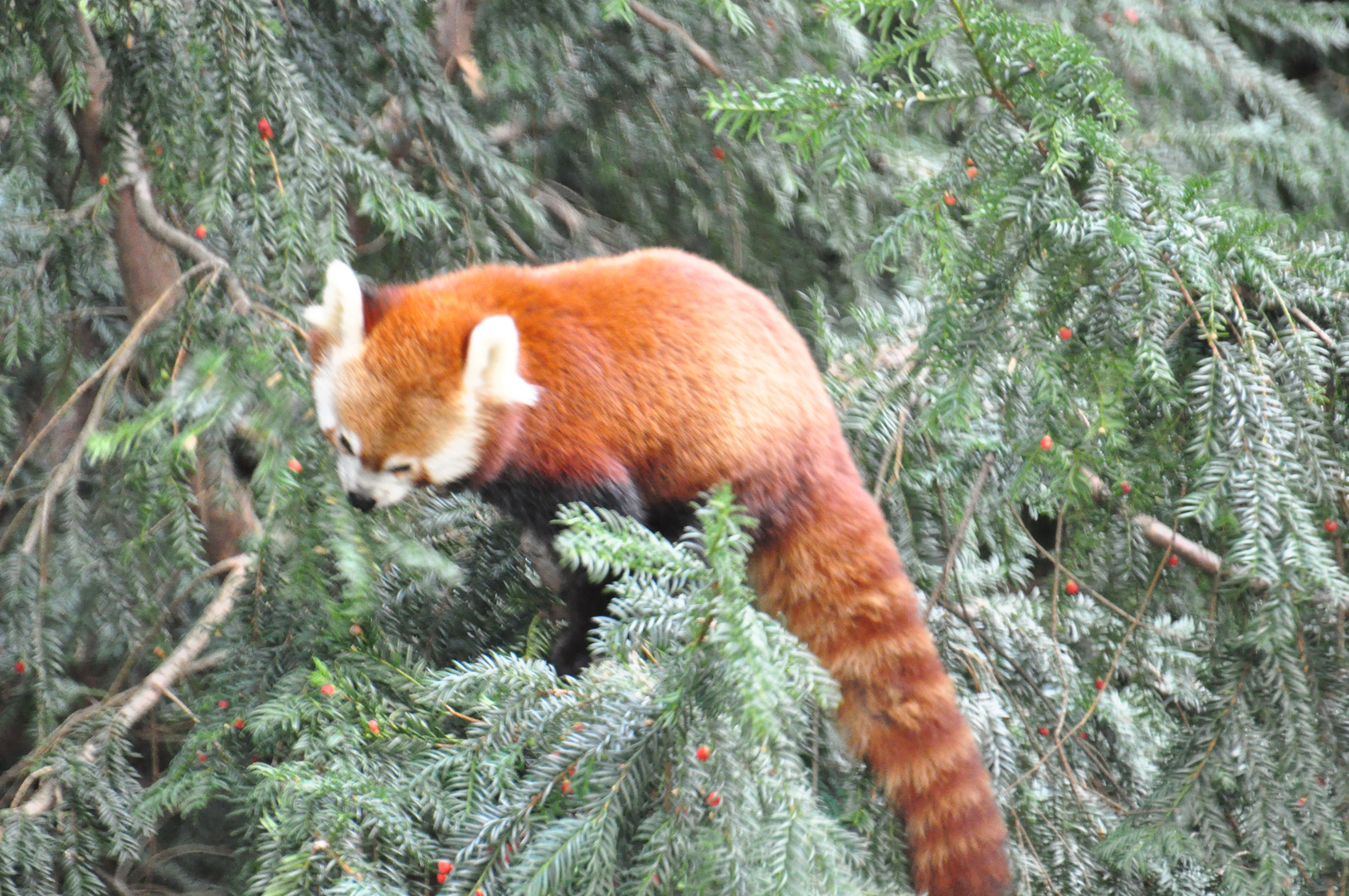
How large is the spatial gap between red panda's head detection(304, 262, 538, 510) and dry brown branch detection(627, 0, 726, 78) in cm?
130

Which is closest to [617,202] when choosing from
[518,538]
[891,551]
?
[518,538]

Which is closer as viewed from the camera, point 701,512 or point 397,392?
point 701,512

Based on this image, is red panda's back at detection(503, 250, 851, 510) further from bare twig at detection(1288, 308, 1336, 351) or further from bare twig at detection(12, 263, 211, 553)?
bare twig at detection(1288, 308, 1336, 351)

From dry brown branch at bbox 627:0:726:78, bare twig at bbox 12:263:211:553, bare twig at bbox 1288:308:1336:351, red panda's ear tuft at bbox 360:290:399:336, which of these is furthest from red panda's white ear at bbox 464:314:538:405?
bare twig at bbox 1288:308:1336:351

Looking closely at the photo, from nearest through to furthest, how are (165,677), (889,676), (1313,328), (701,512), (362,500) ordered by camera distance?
(701,512), (1313,328), (889,676), (362,500), (165,677)

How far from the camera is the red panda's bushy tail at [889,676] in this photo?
180 centimetres

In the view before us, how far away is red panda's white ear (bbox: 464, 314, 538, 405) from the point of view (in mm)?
2008

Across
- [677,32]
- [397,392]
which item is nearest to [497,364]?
[397,392]

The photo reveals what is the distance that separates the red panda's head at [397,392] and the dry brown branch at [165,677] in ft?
1.21

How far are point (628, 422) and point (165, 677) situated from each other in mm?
1300

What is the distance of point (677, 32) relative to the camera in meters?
2.95

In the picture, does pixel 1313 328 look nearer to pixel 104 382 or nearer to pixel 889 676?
pixel 889 676

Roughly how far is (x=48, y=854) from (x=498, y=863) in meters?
1.21

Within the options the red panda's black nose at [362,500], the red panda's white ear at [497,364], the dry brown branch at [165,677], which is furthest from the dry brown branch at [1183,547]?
the dry brown branch at [165,677]
